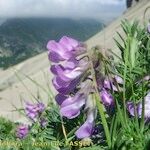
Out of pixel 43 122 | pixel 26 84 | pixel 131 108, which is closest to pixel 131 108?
pixel 131 108

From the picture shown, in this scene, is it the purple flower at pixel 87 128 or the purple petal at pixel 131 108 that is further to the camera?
the purple petal at pixel 131 108

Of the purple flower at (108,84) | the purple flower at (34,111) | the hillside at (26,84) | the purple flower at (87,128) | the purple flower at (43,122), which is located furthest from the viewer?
the hillside at (26,84)

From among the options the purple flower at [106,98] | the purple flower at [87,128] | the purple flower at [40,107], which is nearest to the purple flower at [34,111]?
the purple flower at [40,107]

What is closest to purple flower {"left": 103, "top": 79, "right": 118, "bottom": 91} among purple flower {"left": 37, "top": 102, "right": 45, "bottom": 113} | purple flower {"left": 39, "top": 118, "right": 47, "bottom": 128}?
purple flower {"left": 39, "top": 118, "right": 47, "bottom": 128}

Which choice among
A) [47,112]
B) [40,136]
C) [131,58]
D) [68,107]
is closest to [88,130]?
[68,107]

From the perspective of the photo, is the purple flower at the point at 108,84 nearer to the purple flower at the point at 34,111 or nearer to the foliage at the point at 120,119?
the foliage at the point at 120,119

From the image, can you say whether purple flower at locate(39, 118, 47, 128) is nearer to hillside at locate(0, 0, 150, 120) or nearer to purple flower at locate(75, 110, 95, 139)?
hillside at locate(0, 0, 150, 120)

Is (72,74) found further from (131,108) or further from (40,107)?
(40,107)
